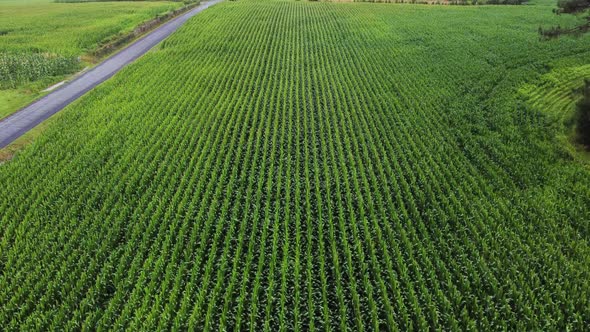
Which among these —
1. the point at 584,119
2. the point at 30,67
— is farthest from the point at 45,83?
the point at 584,119

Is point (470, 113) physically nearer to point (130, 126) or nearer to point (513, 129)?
point (513, 129)

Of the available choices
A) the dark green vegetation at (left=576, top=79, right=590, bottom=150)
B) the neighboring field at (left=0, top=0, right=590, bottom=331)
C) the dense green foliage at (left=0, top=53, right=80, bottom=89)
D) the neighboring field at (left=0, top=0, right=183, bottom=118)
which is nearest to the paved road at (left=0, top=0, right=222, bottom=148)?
the neighboring field at (left=0, top=0, right=183, bottom=118)

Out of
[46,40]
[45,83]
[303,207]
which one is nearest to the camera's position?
[303,207]

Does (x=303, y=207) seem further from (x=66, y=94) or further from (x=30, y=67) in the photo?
(x=30, y=67)

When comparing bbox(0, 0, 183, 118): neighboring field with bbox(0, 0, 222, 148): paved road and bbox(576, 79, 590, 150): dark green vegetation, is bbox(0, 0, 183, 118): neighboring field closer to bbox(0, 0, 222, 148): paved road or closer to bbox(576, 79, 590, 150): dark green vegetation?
bbox(0, 0, 222, 148): paved road

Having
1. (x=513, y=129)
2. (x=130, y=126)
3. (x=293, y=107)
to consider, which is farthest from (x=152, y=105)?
(x=513, y=129)

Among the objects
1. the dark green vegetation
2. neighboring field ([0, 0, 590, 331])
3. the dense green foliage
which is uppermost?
the dense green foliage

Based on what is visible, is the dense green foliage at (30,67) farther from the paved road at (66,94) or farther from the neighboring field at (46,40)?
the paved road at (66,94)

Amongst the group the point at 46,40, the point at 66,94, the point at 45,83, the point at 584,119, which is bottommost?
the point at 584,119

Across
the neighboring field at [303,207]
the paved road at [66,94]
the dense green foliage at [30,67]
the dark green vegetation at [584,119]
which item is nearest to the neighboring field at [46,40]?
the dense green foliage at [30,67]
